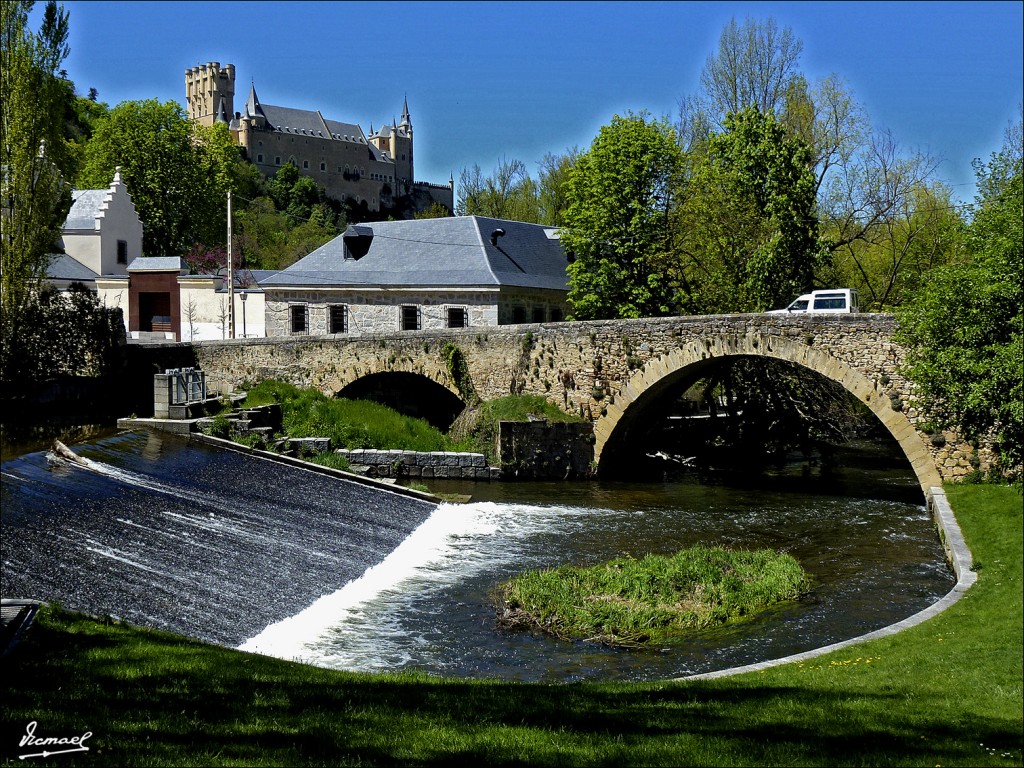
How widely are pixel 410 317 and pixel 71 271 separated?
1593 cm

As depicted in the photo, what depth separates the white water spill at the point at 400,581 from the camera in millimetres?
11695

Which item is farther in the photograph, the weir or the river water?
the weir

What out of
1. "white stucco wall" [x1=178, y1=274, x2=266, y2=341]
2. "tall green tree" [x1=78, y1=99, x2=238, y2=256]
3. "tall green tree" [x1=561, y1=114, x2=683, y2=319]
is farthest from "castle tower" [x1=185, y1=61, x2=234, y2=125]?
"tall green tree" [x1=561, y1=114, x2=683, y2=319]

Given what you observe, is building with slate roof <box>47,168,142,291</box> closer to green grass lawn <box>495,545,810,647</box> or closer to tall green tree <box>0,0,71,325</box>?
tall green tree <box>0,0,71,325</box>

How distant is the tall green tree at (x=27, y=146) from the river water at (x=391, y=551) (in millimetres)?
4401

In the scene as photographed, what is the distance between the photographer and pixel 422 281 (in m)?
34.3

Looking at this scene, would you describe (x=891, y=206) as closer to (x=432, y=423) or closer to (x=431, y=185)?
(x=432, y=423)

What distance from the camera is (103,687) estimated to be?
7727 mm

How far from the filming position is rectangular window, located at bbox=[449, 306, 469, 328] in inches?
1332

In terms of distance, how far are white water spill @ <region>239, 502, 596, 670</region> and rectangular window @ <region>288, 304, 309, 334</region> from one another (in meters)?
16.4

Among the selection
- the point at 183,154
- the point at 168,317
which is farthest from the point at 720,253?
the point at 183,154

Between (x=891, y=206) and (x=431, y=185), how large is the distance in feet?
338

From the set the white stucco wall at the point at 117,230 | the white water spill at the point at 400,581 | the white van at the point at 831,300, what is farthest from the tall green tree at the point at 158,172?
the white water spill at the point at 400,581

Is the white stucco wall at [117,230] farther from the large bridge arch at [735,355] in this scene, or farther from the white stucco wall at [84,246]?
the large bridge arch at [735,355]
